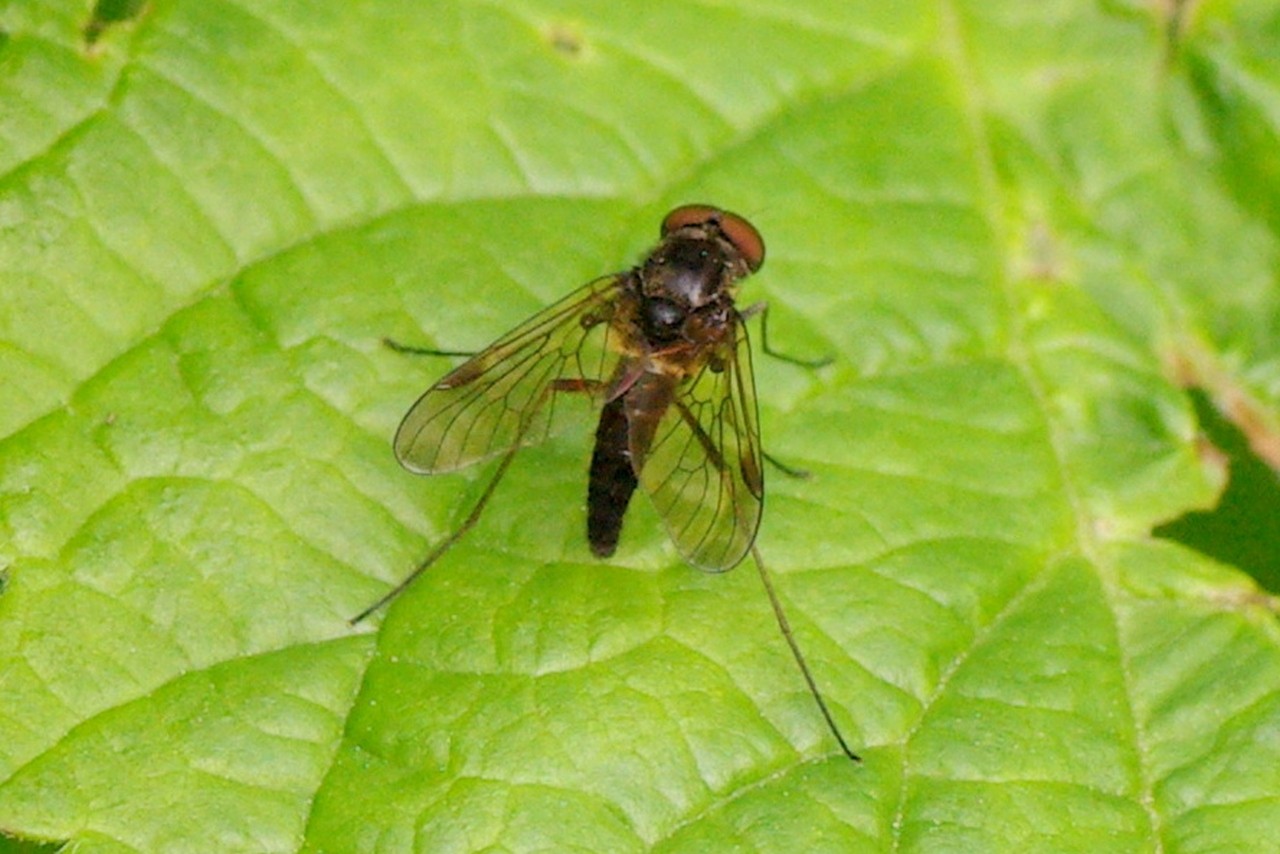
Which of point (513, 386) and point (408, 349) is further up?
point (408, 349)

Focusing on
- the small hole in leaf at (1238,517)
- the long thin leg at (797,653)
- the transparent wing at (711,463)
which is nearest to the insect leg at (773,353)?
the transparent wing at (711,463)

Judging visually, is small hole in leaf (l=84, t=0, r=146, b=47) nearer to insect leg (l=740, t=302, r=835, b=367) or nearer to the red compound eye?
the red compound eye

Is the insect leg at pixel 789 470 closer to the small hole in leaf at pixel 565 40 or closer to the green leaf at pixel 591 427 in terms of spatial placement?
the green leaf at pixel 591 427

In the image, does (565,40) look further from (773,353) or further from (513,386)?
(513,386)

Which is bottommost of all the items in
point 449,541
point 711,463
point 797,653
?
point 797,653

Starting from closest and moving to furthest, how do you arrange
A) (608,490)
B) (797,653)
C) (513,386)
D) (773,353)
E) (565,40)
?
(797,653) < (608,490) < (513,386) < (773,353) < (565,40)

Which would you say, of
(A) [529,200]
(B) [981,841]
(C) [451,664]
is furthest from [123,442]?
(B) [981,841]

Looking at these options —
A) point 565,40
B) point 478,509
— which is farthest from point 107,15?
point 478,509

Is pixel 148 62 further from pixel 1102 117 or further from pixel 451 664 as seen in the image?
pixel 1102 117

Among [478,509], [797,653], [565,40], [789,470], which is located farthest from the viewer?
[565,40]
